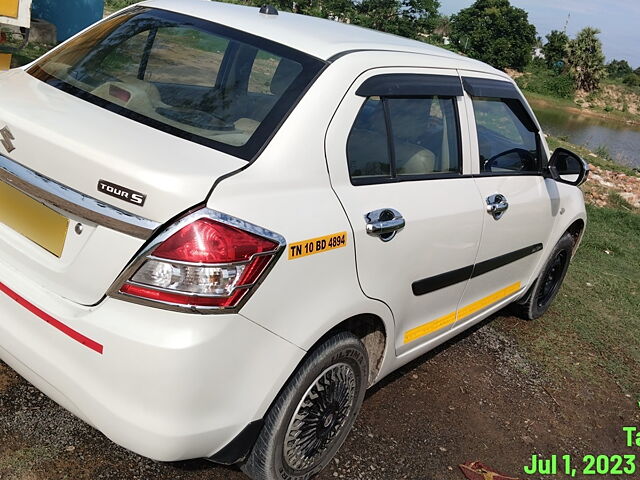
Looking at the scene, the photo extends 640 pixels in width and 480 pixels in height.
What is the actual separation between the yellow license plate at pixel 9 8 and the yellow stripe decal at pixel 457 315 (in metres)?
5.46

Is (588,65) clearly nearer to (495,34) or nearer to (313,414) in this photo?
(495,34)

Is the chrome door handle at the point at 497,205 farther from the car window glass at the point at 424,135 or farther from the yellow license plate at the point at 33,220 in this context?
the yellow license plate at the point at 33,220

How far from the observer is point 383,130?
2746mm

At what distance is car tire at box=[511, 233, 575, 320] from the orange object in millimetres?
1792

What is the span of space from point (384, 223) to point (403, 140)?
0.54 metres

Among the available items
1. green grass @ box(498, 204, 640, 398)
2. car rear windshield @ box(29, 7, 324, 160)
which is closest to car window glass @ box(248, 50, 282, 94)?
car rear windshield @ box(29, 7, 324, 160)

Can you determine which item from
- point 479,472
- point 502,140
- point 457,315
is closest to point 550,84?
point 502,140

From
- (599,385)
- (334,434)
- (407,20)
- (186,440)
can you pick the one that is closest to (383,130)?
(334,434)

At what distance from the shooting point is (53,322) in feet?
6.84

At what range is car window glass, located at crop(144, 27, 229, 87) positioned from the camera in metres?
2.77

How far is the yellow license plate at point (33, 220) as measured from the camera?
213 cm

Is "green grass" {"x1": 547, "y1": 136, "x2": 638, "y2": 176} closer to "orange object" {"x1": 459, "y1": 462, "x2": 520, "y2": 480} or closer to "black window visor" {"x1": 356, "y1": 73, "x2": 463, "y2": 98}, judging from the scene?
"black window visor" {"x1": 356, "y1": 73, "x2": 463, "y2": 98}

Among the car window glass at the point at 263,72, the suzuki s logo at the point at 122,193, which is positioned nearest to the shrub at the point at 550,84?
the car window glass at the point at 263,72

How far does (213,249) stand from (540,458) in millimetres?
2314
